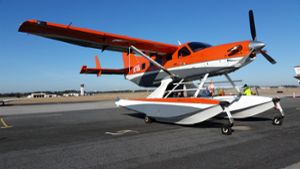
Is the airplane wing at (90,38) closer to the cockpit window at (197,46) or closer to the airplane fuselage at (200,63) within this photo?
the airplane fuselage at (200,63)

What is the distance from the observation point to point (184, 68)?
31.0 ft

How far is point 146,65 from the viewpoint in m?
11.9

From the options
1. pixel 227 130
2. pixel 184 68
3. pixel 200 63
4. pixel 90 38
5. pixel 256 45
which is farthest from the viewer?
Result: pixel 184 68

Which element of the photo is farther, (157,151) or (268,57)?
(268,57)

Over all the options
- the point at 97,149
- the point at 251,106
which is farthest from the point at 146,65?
the point at 97,149

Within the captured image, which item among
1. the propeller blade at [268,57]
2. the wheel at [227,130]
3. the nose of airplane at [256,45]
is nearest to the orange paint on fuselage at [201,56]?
the nose of airplane at [256,45]

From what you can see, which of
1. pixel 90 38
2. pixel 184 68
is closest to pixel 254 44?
pixel 184 68

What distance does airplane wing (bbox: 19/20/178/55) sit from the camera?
7.88 m

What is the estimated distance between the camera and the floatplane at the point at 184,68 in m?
7.59

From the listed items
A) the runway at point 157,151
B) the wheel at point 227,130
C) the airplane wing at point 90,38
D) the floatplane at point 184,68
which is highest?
the airplane wing at point 90,38

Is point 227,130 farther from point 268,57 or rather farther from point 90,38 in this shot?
point 90,38

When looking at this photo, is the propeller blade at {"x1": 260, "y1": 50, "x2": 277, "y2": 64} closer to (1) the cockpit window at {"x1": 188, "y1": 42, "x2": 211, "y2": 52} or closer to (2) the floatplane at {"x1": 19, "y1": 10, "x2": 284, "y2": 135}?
(2) the floatplane at {"x1": 19, "y1": 10, "x2": 284, "y2": 135}

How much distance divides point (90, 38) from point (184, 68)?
3.88 meters

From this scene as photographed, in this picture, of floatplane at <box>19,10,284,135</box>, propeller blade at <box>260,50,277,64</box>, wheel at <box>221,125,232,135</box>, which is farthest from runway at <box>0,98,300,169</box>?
propeller blade at <box>260,50,277,64</box>
